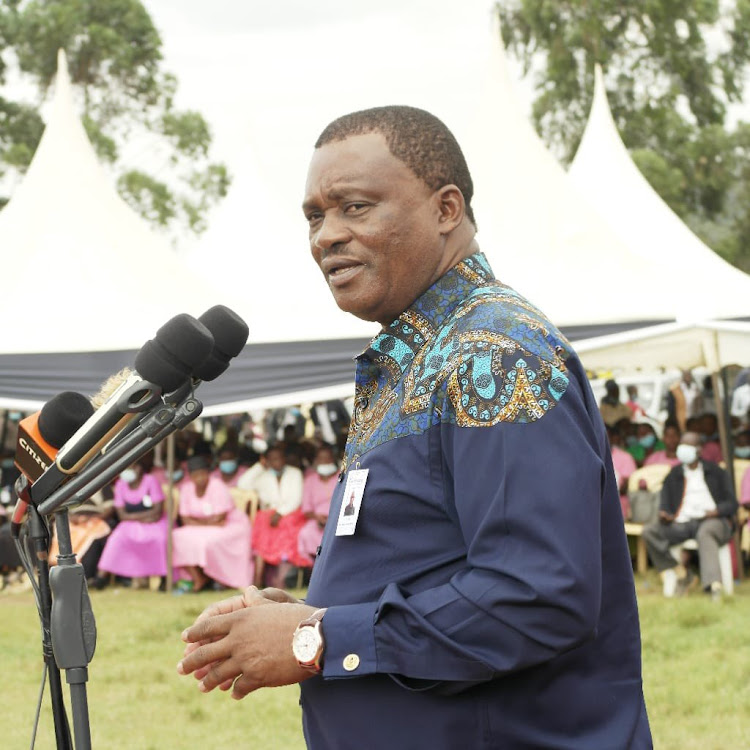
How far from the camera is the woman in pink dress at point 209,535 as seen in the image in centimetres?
995

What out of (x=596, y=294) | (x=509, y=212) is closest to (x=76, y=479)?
(x=596, y=294)

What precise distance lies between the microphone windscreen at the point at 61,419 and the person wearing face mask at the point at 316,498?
7.80 m

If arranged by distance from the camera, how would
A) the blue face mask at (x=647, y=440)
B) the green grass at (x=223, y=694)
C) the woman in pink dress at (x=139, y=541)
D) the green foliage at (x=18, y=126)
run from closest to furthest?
the green grass at (x=223, y=694) → the woman in pink dress at (x=139, y=541) → the blue face mask at (x=647, y=440) → the green foliage at (x=18, y=126)

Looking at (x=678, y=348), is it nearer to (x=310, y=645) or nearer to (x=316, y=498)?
(x=316, y=498)

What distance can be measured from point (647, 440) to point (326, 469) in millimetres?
3260

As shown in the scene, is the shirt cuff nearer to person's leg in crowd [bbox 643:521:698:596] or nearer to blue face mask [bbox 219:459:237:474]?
person's leg in crowd [bbox 643:521:698:596]

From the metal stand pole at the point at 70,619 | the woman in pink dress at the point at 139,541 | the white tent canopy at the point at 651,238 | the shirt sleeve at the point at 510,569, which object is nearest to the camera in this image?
the shirt sleeve at the point at 510,569

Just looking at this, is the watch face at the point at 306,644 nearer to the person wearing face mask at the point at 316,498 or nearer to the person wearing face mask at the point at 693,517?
the person wearing face mask at the point at 693,517

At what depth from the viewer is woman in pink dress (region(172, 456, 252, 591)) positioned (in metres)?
9.95

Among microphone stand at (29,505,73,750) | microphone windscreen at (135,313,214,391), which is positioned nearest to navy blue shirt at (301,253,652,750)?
microphone windscreen at (135,313,214,391)

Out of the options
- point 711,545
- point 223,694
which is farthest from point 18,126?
point 223,694

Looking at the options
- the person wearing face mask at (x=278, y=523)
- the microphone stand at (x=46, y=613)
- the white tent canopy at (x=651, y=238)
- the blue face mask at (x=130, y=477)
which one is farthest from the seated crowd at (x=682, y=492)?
the microphone stand at (x=46, y=613)

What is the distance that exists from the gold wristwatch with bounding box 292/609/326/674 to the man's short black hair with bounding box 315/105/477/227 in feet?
2.36

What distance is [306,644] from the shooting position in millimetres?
1670
